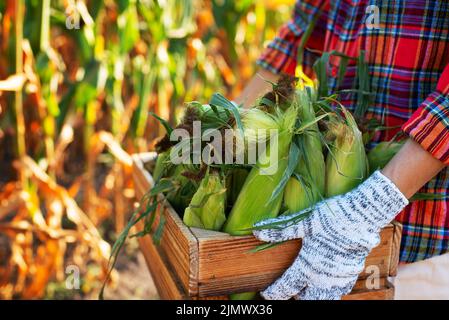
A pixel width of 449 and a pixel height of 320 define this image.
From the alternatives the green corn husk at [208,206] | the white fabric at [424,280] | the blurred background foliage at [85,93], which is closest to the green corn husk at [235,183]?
the green corn husk at [208,206]

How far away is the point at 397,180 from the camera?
2.83ft

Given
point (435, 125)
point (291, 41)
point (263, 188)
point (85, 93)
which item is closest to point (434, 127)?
point (435, 125)

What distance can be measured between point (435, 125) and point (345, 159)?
147 millimetres

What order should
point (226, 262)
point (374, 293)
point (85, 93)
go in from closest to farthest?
point (226, 262) → point (374, 293) → point (85, 93)

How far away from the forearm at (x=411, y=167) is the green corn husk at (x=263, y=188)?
17 cm

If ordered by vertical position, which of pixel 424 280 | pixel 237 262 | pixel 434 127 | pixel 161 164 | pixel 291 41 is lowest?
pixel 424 280

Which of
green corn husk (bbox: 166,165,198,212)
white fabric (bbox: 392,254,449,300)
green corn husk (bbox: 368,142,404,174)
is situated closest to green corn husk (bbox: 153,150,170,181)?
green corn husk (bbox: 166,165,198,212)

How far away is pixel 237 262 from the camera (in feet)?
2.75

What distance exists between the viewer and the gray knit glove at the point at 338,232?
2.74 ft

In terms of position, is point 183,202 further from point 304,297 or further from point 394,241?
point 394,241

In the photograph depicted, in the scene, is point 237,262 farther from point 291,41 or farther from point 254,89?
point 291,41

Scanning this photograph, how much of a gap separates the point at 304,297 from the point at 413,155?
11.5 inches

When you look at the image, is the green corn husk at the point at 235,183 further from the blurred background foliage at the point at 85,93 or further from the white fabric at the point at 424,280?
the blurred background foliage at the point at 85,93

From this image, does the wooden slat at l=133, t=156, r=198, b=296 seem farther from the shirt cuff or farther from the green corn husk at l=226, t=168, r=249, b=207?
the shirt cuff
